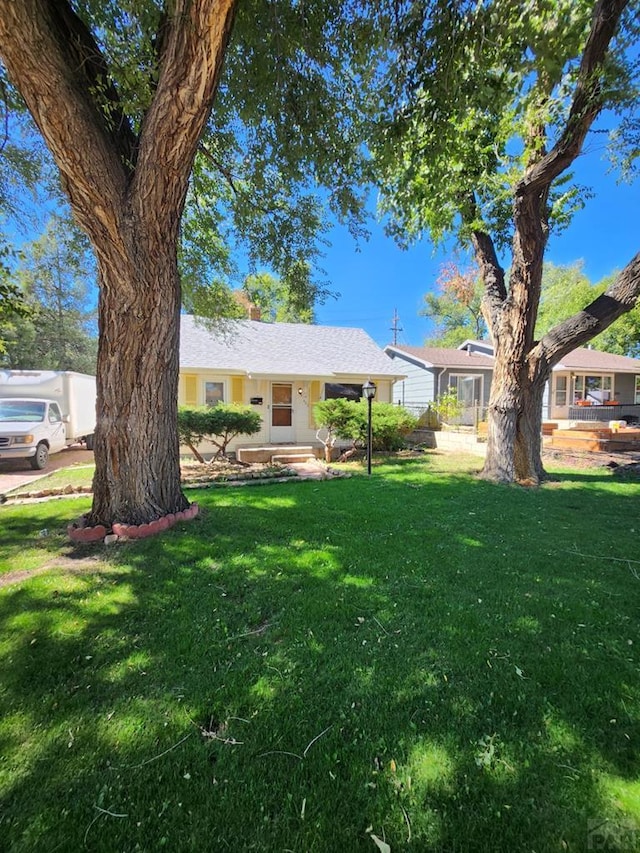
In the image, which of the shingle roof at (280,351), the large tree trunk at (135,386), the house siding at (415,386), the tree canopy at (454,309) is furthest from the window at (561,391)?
the large tree trunk at (135,386)

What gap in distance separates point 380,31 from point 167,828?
6496 mm

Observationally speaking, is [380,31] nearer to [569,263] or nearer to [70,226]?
[70,226]

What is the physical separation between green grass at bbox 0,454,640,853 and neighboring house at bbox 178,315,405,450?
8.52m

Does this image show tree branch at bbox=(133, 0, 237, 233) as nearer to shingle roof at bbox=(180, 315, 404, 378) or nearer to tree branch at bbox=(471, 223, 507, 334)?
tree branch at bbox=(471, 223, 507, 334)

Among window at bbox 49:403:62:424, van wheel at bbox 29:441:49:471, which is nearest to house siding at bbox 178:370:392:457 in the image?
window at bbox 49:403:62:424

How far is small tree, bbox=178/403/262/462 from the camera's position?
8898 mm

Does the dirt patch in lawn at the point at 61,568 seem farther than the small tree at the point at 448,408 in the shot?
No

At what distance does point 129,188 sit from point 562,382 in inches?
816

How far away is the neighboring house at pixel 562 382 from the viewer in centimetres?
1812

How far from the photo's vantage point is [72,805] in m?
1.45

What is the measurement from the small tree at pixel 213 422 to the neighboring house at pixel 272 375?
8.68 ft

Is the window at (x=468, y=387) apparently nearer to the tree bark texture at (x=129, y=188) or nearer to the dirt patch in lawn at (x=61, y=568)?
the tree bark texture at (x=129, y=188)

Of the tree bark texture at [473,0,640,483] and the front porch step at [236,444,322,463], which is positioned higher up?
the tree bark texture at [473,0,640,483]

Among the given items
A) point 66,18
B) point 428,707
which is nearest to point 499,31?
point 66,18
